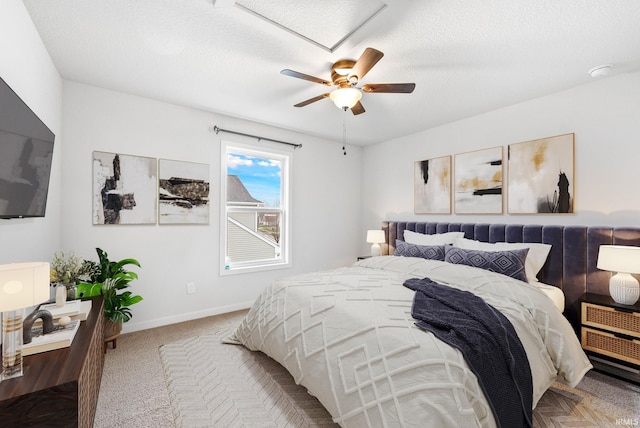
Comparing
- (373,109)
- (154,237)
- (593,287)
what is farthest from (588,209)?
(154,237)

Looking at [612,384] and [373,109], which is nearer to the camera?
[612,384]

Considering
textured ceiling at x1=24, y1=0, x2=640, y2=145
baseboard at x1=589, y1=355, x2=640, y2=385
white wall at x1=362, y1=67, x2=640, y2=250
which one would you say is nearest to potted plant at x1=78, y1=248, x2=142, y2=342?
textured ceiling at x1=24, y1=0, x2=640, y2=145

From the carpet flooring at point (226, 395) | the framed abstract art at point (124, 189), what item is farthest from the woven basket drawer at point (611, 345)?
the framed abstract art at point (124, 189)

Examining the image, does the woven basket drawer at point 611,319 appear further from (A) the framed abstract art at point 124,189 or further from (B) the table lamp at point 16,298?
(A) the framed abstract art at point 124,189

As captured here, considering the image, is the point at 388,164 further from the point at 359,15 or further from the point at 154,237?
the point at 154,237

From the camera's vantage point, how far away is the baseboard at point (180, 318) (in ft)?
9.87

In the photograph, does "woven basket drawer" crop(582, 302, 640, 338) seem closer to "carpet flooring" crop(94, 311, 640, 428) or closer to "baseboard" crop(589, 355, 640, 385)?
"baseboard" crop(589, 355, 640, 385)

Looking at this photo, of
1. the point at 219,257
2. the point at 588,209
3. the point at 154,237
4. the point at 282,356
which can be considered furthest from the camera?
the point at 219,257

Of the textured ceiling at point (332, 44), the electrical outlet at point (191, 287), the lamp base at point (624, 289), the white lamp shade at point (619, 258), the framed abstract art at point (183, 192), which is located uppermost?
the textured ceiling at point (332, 44)

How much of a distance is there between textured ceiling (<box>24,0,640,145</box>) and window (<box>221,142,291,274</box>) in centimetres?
101

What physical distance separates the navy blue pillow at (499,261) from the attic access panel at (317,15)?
7.57ft

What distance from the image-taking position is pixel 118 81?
2703 millimetres

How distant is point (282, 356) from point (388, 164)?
11.4 feet

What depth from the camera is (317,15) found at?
1.78m
